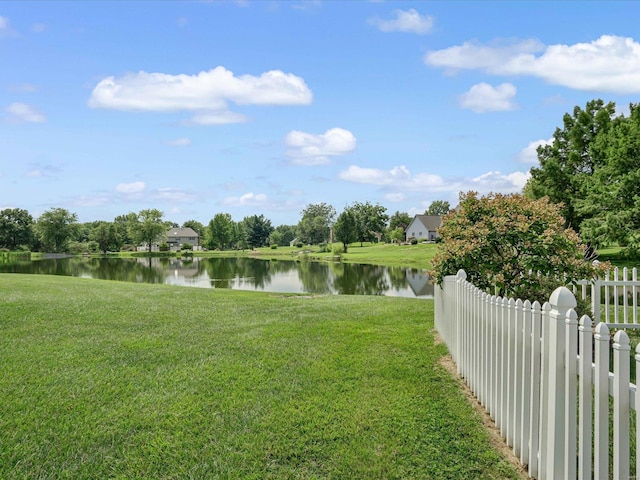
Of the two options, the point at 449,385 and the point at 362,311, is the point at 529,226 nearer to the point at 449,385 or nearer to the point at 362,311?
the point at 449,385

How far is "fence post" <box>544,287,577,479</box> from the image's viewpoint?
2.85m

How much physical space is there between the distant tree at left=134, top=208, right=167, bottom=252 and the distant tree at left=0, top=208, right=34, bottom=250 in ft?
58.5

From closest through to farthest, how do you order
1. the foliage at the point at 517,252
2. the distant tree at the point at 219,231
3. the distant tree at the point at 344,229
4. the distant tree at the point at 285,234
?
the foliage at the point at 517,252
the distant tree at the point at 344,229
the distant tree at the point at 219,231
the distant tree at the point at 285,234

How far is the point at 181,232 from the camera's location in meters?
106

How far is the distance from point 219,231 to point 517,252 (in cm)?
8417

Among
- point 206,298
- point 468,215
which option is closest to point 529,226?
point 468,215

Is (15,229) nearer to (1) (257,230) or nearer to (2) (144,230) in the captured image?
(2) (144,230)

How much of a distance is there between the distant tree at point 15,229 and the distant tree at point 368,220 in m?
56.7

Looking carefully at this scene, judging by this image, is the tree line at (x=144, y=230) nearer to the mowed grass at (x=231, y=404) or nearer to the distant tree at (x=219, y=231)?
the distant tree at (x=219, y=231)

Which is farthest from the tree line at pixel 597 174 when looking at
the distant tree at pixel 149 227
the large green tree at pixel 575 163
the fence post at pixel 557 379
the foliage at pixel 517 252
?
the distant tree at pixel 149 227

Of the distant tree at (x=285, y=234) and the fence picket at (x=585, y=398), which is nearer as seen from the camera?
the fence picket at (x=585, y=398)

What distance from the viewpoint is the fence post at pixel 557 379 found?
2.85 meters

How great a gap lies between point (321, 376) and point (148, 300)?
26.0 ft

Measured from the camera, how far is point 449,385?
5.29m
